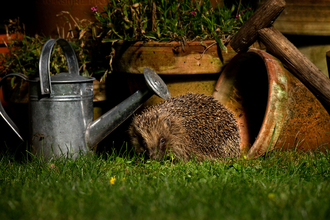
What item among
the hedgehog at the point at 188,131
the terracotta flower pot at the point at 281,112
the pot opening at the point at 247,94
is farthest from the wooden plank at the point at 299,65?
the hedgehog at the point at 188,131

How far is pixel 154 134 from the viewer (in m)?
3.17

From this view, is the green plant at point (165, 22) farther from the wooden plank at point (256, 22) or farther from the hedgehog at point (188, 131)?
the hedgehog at point (188, 131)

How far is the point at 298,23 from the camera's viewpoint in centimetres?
417

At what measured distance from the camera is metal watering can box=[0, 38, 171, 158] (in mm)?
2863

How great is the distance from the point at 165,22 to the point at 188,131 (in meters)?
1.22

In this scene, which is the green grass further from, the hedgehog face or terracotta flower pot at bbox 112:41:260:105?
terracotta flower pot at bbox 112:41:260:105

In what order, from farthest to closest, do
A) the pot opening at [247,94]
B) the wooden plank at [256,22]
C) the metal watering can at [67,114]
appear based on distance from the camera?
1. the pot opening at [247,94]
2. the wooden plank at [256,22]
3. the metal watering can at [67,114]

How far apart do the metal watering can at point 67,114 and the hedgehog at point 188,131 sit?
29 cm

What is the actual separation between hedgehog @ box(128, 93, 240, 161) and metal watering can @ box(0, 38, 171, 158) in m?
0.29

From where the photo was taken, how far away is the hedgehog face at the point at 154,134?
3.16 meters

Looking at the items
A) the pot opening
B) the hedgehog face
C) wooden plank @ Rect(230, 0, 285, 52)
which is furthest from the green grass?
wooden plank @ Rect(230, 0, 285, 52)

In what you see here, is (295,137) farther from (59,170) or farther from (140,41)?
(59,170)

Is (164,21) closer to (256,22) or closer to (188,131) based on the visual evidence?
(256,22)

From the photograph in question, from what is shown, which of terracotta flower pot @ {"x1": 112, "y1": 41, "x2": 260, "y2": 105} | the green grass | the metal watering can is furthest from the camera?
terracotta flower pot @ {"x1": 112, "y1": 41, "x2": 260, "y2": 105}
